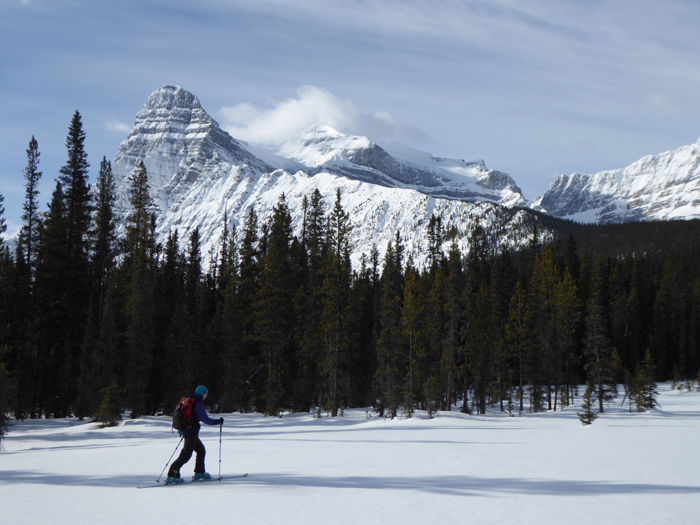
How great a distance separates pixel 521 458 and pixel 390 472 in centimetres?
444

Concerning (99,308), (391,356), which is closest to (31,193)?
(99,308)

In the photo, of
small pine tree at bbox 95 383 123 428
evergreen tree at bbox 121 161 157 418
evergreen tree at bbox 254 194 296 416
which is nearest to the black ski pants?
small pine tree at bbox 95 383 123 428

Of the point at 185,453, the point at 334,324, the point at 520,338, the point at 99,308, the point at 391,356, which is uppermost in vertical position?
the point at 99,308

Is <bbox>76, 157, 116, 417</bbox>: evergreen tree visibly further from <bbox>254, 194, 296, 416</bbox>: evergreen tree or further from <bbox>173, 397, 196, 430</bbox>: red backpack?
<bbox>173, 397, 196, 430</bbox>: red backpack

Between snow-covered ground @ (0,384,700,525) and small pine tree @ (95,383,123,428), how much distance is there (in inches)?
229

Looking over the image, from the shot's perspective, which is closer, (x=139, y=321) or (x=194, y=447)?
(x=194, y=447)

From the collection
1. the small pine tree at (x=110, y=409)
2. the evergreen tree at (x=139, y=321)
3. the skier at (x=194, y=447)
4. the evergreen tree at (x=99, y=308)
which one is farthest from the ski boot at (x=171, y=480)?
the evergreen tree at (x=139, y=321)

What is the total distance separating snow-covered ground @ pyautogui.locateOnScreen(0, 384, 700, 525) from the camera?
8258 millimetres

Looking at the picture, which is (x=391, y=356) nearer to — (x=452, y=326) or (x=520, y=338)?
(x=452, y=326)

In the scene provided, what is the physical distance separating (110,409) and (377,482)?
2055 cm

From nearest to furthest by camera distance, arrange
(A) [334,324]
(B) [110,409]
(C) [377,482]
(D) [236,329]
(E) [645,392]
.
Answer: (C) [377,482] → (B) [110,409] → (A) [334,324] → (D) [236,329] → (E) [645,392]

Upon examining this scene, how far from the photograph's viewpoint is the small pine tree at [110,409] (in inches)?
1044

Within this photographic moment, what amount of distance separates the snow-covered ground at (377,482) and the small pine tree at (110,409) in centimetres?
582

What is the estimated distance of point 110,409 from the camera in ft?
87.0
